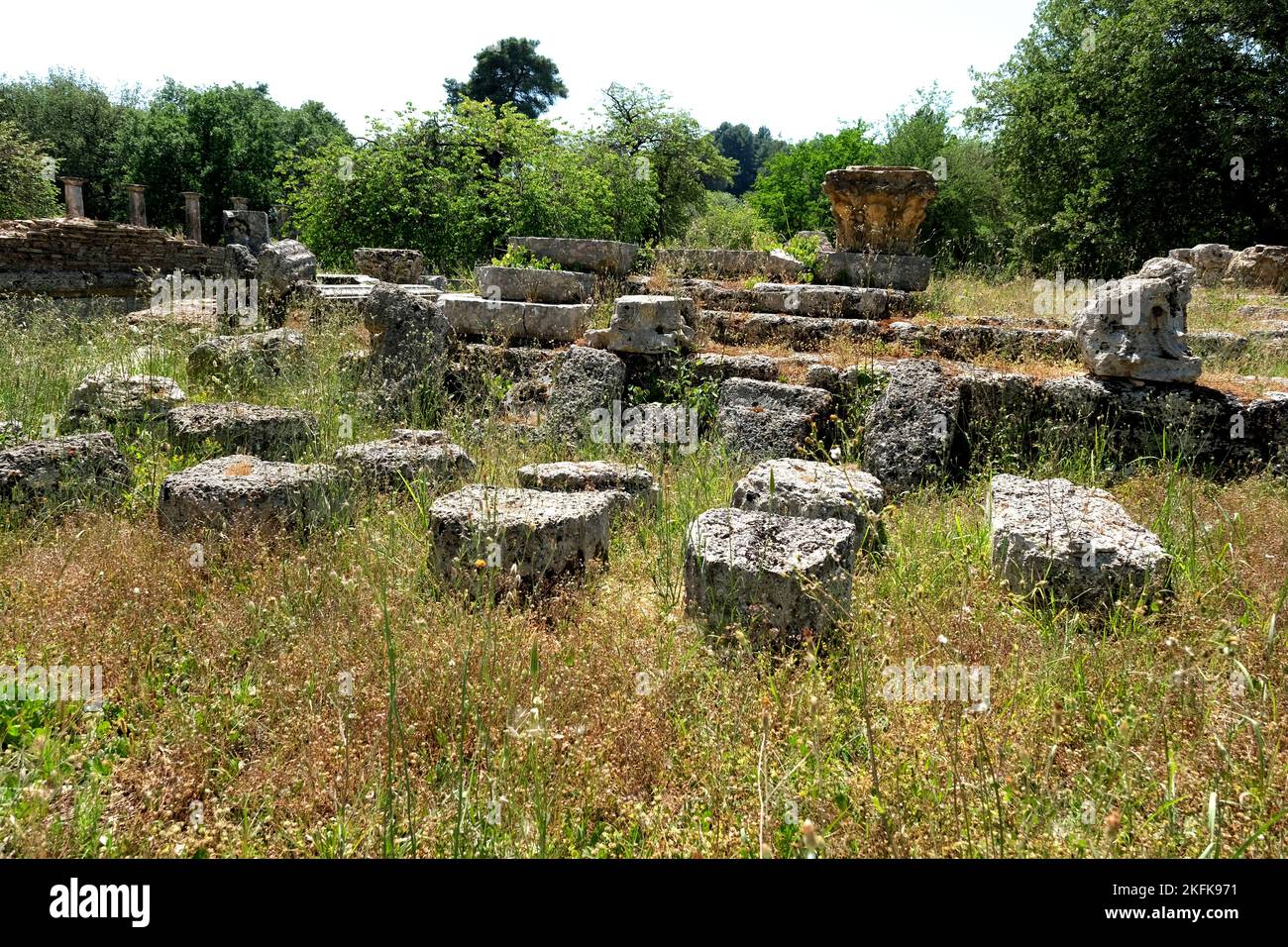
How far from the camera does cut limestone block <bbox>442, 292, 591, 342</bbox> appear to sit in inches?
349

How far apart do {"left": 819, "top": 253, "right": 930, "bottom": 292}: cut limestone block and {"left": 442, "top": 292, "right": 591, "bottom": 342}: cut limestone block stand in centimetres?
399

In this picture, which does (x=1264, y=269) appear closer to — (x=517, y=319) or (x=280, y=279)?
(x=517, y=319)

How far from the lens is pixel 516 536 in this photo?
14.1 feet

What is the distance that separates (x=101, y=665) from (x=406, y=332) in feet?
15.9

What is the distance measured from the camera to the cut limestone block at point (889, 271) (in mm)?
10711

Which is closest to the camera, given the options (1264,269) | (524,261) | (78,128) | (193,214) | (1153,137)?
(524,261)

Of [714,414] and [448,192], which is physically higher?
[448,192]

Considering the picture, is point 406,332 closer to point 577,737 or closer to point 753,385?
point 753,385

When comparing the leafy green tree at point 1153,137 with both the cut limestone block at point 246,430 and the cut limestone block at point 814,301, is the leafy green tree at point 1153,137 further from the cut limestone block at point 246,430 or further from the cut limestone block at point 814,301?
the cut limestone block at point 246,430

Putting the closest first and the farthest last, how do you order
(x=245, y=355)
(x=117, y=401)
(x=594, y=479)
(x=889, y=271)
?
(x=594, y=479) → (x=117, y=401) → (x=245, y=355) → (x=889, y=271)

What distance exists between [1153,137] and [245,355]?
2116 cm

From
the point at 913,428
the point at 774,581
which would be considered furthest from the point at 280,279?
the point at 774,581

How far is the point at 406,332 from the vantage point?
795 centimetres

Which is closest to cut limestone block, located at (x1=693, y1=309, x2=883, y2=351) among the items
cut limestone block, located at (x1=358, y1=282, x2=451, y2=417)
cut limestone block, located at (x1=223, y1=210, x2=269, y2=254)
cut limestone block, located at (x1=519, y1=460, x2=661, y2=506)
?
cut limestone block, located at (x1=358, y1=282, x2=451, y2=417)
